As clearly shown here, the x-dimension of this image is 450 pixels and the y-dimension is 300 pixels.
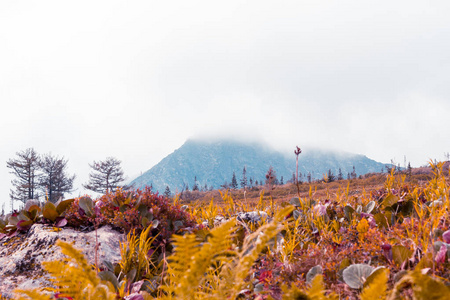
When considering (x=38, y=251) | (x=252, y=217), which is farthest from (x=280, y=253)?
(x=38, y=251)

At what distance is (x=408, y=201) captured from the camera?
3.08 meters

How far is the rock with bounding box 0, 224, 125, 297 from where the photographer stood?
292 cm

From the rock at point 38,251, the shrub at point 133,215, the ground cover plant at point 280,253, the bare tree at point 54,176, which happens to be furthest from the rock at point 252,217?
the bare tree at point 54,176

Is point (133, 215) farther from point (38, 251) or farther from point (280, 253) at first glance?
point (280, 253)

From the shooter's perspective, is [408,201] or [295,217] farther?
[295,217]

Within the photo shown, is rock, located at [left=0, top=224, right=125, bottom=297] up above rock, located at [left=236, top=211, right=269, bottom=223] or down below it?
below

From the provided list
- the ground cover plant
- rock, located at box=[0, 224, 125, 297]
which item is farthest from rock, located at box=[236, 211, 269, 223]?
rock, located at box=[0, 224, 125, 297]

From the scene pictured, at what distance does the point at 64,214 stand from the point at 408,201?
4363mm

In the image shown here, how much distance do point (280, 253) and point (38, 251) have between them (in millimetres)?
2721

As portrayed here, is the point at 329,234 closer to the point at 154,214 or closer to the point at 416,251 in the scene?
the point at 416,251

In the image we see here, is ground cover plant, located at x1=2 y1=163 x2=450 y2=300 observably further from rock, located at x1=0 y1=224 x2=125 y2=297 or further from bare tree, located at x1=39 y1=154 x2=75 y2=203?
bare tree, located at x1=39 y1=154 x2=75 y2=203

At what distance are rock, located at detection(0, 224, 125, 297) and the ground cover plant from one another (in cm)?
25

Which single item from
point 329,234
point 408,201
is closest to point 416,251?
point 329,234

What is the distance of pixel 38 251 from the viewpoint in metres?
3.28
